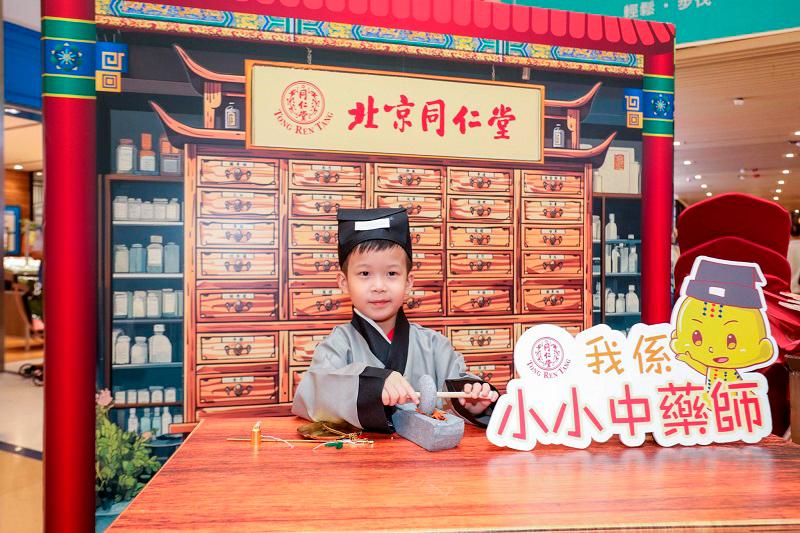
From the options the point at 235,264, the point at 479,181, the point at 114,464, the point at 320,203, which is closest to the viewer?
the point at 114,464

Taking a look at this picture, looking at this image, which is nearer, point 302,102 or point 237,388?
point 302,102

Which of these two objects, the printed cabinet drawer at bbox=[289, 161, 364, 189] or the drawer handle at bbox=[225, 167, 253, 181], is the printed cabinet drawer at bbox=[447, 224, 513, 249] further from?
the drawer handle at bbox=[225, 167, 253, 181]

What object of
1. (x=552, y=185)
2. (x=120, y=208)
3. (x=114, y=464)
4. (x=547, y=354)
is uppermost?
(x=552, y=185)

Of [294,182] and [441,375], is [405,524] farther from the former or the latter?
[294,182]

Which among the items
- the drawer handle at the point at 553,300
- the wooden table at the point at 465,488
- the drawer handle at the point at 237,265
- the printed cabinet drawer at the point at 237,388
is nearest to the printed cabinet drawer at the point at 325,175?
the drawer handle at the point at 237,265

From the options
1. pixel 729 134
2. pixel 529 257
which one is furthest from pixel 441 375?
pixel 729 134

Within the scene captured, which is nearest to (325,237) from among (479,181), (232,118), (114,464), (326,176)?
(326,176)

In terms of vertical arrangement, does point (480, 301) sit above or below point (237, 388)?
above

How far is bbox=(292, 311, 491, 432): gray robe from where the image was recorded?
4.93 ft

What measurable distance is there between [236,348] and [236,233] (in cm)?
45

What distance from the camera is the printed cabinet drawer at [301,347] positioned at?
2.37 meters

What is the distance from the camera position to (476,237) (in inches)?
96.7

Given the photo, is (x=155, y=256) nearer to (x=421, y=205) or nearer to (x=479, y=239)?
(x=421, y=205)

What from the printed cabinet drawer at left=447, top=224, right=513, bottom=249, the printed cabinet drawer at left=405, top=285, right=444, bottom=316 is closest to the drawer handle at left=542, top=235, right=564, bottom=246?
the printed cabinet drawer at left=447, top=224, right=513, bottom=249
